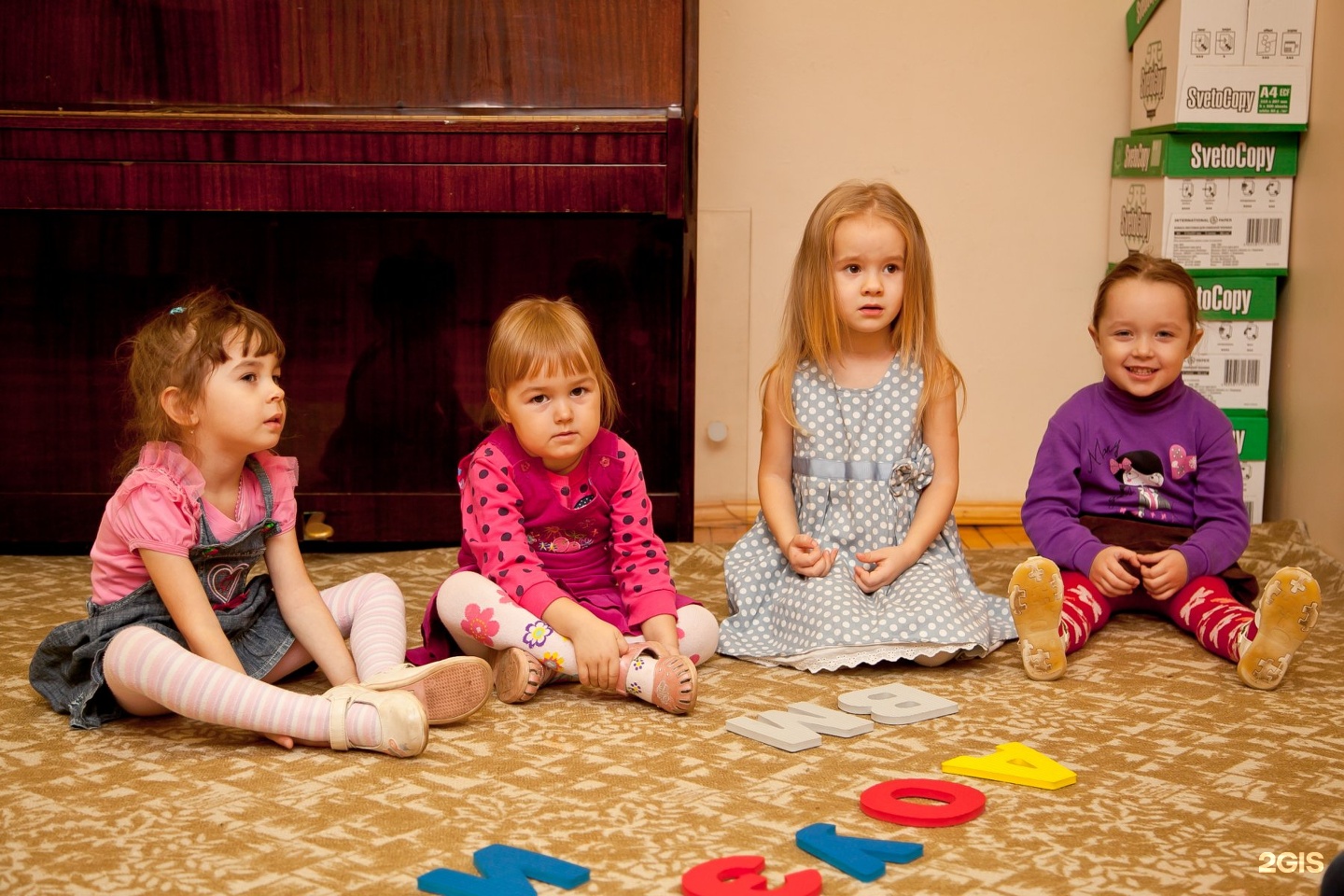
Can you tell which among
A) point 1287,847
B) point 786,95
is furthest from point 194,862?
point 786,95

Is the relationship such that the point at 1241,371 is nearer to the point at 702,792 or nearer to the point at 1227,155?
the point at 1227,155

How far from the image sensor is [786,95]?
2.93 m

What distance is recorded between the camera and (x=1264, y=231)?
274 cm

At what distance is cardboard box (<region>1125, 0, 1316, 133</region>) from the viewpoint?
8.67 feet

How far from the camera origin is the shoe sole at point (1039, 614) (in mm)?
1715

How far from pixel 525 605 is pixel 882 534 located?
1.92ft

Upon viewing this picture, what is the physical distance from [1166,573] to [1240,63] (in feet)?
4.03

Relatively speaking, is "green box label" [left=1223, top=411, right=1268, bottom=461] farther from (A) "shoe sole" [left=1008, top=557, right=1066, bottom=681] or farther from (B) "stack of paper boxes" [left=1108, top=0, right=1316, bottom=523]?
(A) "shoe sole" [left=1008, top=557, right=1066, bottom=681]

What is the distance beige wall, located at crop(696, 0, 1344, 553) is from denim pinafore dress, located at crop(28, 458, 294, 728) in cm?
146

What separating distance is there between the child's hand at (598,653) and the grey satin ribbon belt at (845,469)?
51cm

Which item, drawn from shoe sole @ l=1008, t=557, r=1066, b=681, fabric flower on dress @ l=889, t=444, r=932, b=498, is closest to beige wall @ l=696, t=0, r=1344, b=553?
fabric flower on dress @ l=889, t=444, r=932, b=498

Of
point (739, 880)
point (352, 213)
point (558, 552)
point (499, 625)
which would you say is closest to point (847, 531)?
point (558, 552)

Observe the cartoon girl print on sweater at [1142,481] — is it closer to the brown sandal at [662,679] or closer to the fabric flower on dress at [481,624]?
the brown sandal at [662,679]

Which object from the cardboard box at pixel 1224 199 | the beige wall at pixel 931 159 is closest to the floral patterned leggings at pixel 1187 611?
the cardboard box at pixel 1224 199
